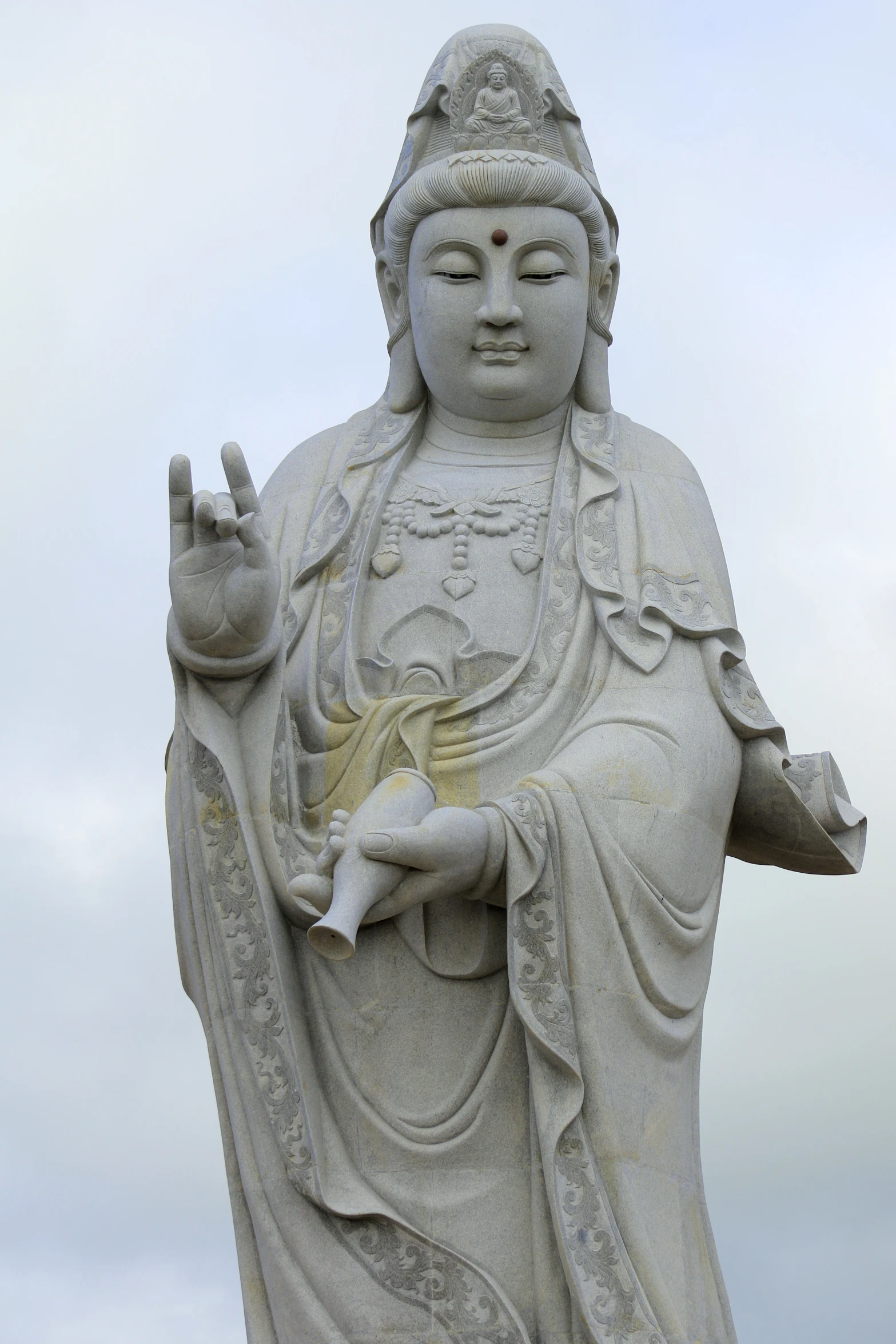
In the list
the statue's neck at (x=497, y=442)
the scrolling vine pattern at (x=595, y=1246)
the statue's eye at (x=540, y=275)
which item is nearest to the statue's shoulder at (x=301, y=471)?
the statue's neck at (x=497, y=442)

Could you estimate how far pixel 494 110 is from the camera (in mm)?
12984

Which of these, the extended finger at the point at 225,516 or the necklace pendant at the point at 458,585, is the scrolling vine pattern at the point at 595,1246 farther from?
the extended finger at the point at 225,516

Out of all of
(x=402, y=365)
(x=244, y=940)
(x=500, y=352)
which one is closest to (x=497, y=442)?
(x=500, y=352)

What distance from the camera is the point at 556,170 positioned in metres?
12.9

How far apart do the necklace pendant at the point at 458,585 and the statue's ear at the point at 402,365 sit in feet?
3.73

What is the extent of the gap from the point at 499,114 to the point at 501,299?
3.08 feet

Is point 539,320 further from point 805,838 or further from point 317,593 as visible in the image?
point 805,838

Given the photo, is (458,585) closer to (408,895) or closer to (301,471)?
(301,471)

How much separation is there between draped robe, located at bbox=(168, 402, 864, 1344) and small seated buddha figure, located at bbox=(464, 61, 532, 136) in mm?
1980

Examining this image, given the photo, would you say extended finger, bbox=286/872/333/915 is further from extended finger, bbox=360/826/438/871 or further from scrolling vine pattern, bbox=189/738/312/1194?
scrolling vine pattern, bbox=189/738/312/1194

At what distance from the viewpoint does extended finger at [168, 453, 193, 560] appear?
11523mm

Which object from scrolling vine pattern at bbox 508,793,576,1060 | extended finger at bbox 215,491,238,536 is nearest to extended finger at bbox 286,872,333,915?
scrolling vine pattern at bbox 508,793,576,1060

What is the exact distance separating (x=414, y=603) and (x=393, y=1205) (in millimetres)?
2673

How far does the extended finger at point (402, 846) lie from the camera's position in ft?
36.8
